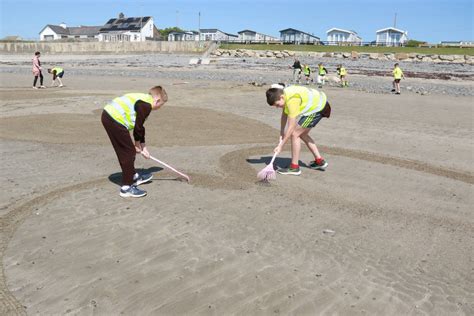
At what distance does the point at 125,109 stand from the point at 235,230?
2289 millimetres

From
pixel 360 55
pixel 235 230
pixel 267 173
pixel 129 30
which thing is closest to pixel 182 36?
pixel 129 30

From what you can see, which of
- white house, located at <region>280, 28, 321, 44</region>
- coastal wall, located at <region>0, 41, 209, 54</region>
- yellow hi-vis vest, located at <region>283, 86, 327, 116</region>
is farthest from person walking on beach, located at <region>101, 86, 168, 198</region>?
white house, located at <region>280, 28, 321, 44</region>

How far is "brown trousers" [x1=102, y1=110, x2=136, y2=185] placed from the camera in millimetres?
6281

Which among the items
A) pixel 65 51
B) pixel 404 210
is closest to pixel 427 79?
pixel 404 210

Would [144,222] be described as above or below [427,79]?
below

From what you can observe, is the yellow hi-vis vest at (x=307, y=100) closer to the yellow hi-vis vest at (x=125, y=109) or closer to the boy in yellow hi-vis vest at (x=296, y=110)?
the boy in yellow hi-vis vest at (x=296, y=110)

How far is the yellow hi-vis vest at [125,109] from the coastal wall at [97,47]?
82.5m

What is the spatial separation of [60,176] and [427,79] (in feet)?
107

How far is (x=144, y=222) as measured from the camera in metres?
5.82

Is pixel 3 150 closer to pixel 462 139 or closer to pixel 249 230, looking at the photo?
pixel 249 230

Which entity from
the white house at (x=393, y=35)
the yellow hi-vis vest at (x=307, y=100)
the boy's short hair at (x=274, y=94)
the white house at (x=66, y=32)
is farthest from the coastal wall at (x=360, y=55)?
the boy's short hair at (x=274, y=94)

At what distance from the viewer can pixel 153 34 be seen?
117562 mm

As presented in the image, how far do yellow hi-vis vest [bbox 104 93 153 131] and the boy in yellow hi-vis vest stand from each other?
2.17 m

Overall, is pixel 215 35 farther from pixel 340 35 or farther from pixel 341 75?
pixel 341 75
